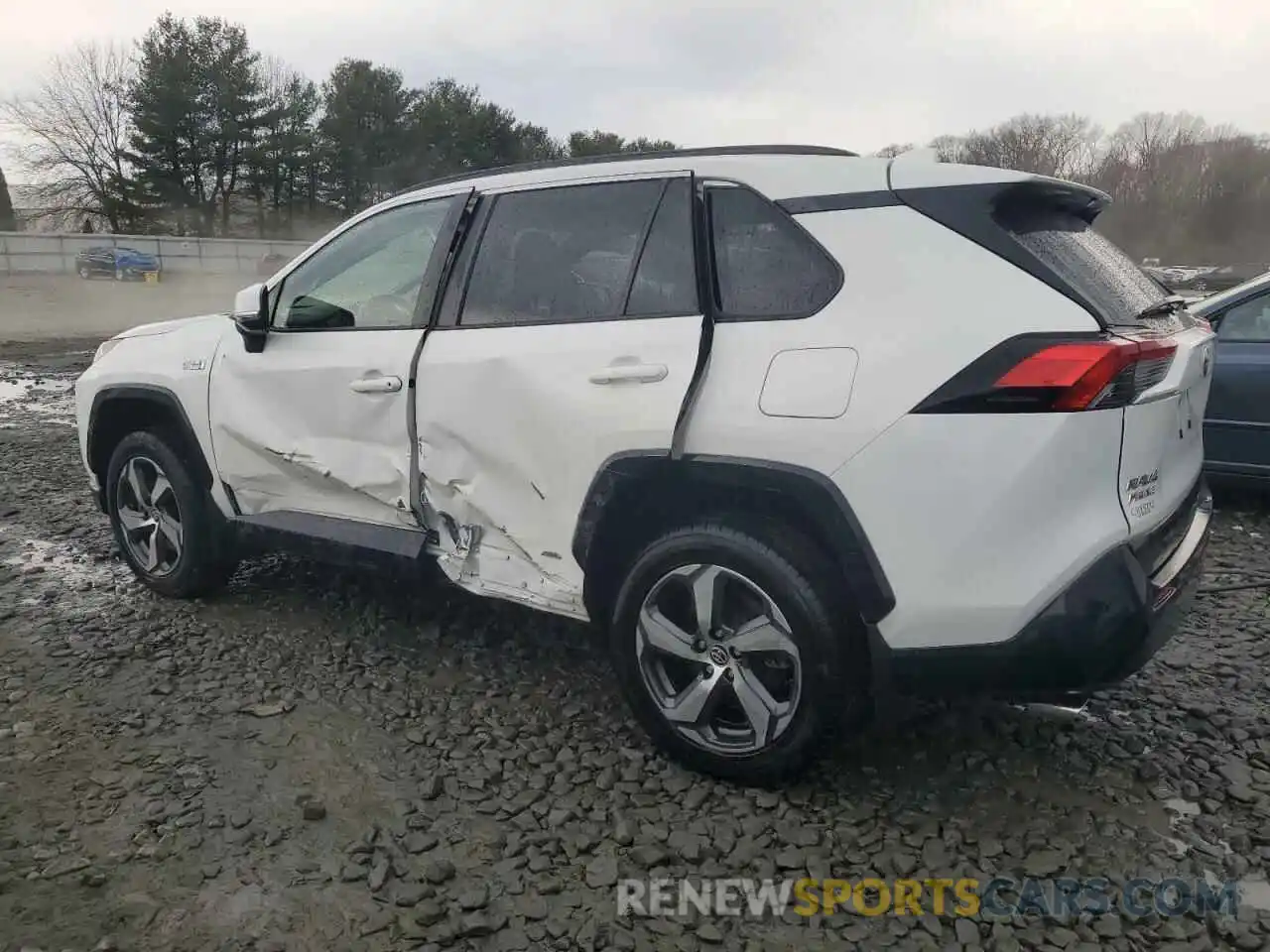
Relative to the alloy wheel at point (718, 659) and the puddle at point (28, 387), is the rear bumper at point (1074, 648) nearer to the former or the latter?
the alloy wheel at point (718, 659)

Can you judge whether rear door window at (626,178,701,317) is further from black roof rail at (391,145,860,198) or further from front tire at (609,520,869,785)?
front tire at (609,520,869,785)

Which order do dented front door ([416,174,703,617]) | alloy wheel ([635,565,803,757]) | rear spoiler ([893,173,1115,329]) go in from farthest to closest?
dented front door ([416,174,703,617])
alloy wheel ([635,565,803,757])
rear spoiler ([893,173,1115,329])

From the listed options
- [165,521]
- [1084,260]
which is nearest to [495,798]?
[1084,260]

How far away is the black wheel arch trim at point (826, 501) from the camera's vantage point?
2.50 m

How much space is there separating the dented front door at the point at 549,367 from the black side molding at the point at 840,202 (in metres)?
0.34

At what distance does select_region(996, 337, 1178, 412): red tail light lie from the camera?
7.55 feet

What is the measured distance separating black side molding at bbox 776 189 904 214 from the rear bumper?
3.61 feet

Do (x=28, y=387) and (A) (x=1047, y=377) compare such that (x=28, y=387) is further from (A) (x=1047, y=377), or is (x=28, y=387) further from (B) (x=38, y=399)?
(A) (x=1047, y=377)

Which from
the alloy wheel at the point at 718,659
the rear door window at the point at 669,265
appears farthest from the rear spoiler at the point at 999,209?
the alloy wheel at the point at 718,659

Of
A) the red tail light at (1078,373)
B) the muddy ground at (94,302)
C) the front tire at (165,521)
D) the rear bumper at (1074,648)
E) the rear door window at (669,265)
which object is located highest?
the rear door window at (669,265)

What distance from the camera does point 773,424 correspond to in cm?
259

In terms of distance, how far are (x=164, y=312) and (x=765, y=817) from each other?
27507 millimetres

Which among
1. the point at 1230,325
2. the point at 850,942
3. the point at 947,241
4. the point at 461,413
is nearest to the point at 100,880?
the point at 461,413

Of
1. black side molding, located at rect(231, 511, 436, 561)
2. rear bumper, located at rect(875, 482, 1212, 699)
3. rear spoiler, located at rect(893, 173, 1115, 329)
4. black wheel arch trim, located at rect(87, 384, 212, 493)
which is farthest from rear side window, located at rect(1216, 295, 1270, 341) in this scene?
black wheel arch trim, located at rect(87, 384, 212, 493)
